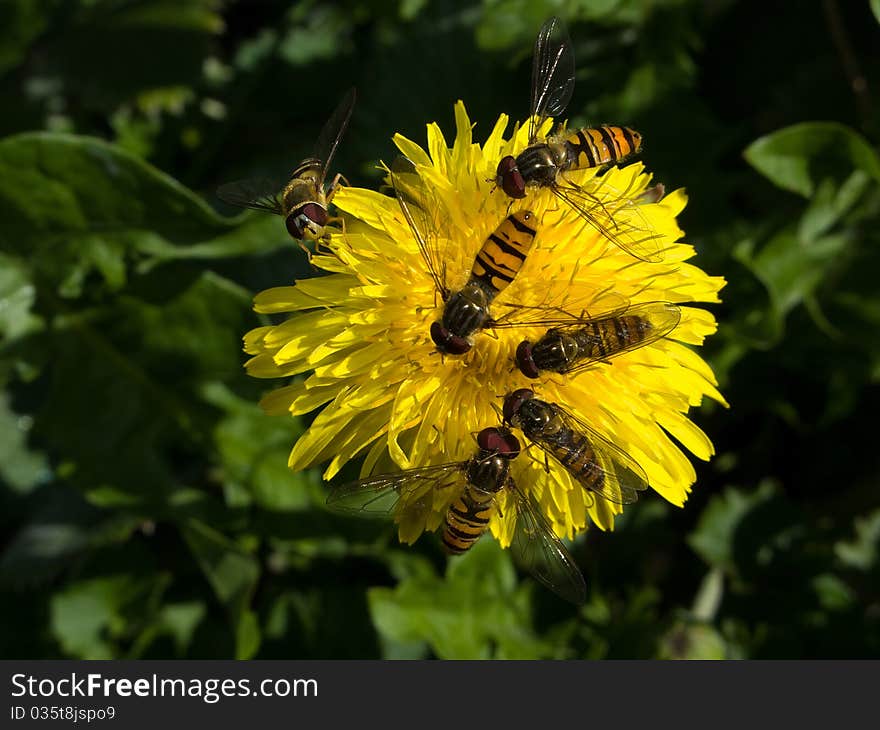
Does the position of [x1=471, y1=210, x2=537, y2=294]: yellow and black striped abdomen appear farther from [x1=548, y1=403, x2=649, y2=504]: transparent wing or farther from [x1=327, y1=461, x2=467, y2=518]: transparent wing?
[x1=327, y1=461, x2=467, y2=518]: transparent wing

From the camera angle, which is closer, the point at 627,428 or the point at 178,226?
the point at 627,428

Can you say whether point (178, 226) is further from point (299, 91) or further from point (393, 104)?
point (299, 91)

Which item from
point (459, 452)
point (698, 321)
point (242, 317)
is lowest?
point (459, 452)

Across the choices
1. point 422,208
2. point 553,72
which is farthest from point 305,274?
point 553,72

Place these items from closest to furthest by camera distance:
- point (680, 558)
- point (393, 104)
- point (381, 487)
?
point (381, 487) < point (393, 104) < point (680, 558)

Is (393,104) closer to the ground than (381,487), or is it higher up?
higher up

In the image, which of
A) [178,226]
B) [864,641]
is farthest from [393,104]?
[864,641]

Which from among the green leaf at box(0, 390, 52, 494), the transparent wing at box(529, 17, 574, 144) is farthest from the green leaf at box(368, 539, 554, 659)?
the green leaf at box(0, 390, 52, 494)
